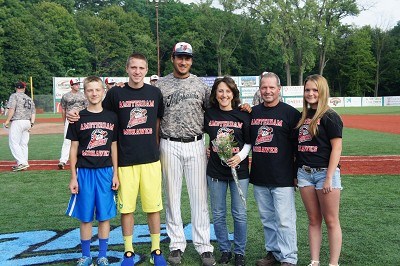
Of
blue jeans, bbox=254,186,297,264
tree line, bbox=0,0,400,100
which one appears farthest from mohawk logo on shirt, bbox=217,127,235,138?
tree line, bbox=0,0,400,100

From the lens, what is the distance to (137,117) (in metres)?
4.55

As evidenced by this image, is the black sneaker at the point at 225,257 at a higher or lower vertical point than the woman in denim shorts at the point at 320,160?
lower

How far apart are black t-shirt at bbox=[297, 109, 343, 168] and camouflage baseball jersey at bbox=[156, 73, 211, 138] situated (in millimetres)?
1179

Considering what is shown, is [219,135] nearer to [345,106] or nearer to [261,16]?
[345,106]

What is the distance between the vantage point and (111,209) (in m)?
4.53

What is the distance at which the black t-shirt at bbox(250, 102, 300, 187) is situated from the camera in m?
4.39

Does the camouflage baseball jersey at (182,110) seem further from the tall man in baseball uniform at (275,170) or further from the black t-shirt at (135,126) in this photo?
the tall man in baseball uniform at (275,170)

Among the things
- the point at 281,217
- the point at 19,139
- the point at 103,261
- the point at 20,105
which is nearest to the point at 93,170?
the point at 103,261

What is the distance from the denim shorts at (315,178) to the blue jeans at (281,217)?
240mm

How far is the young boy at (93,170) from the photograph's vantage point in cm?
445

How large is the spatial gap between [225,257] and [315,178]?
51.9 inches

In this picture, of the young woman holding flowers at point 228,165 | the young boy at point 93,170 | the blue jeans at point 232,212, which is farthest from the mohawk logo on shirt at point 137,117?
the blue jeans at point 232,212

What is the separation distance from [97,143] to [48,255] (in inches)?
56.2

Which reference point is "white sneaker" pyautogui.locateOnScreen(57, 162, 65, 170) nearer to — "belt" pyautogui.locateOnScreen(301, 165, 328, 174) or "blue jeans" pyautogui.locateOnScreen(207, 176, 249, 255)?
"blue jeans" pyautogui.locateOnScreen(207, 176, 249, 255)
